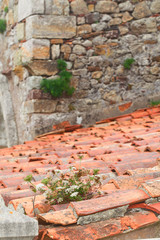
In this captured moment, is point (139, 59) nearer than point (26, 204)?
No

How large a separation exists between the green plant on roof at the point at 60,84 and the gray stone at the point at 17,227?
373 centimetres

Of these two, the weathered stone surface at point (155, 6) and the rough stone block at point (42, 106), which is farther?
the weathered stone surface at point (155, 6)

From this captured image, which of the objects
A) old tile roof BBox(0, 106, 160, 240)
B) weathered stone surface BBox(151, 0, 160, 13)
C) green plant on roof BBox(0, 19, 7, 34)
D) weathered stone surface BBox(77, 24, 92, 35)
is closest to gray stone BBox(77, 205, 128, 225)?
old tile roof BBox(0, 106, 160, 240)

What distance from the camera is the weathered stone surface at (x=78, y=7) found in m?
4.96

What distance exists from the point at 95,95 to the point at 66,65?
610mm

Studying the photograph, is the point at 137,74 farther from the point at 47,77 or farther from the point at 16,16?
the point at 16,16

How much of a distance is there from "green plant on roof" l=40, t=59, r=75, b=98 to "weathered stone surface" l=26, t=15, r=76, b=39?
0.40 m

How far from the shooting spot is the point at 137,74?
16.6 feet

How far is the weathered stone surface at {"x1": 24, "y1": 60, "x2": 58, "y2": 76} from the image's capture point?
190 inches

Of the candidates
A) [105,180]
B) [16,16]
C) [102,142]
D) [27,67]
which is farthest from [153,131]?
[16,16]

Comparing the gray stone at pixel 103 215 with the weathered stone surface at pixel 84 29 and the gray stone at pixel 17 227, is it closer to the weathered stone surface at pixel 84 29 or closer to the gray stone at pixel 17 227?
the gray stone at pixel 17 227

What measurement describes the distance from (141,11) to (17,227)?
4.46 meters

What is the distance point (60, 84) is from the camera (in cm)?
485

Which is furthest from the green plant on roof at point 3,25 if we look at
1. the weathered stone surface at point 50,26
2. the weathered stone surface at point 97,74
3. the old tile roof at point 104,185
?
the old tile roof at point 104,185
